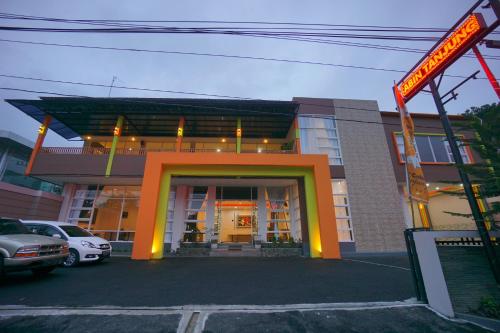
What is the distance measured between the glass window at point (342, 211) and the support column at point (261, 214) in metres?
4.65

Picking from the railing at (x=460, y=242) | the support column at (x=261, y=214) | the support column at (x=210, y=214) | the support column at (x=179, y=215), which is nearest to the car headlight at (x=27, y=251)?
the support column at (x=179, y=215)

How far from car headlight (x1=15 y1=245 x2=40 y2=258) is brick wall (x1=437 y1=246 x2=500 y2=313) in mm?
9136

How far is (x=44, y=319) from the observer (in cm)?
290

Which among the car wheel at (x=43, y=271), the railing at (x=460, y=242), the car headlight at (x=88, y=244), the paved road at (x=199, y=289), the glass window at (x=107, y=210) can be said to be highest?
the glass window at (x=107, y=210)

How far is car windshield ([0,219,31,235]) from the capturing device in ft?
17.5

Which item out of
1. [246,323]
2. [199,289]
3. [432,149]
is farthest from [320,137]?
[246,323]

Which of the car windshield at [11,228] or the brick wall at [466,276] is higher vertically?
the car windshield at [11,228]

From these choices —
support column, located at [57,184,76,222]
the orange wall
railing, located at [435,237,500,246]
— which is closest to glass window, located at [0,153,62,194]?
support column, located at [57,184,76,222]

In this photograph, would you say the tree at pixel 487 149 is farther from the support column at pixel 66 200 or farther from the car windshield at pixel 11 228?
the support column at pixel 66 200

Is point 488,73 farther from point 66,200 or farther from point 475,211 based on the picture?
point 66,200

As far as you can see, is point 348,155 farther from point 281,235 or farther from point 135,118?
point 135,118

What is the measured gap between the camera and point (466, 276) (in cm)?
370

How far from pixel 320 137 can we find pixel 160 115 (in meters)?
11.5

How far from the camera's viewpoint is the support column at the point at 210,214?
13.1 m
